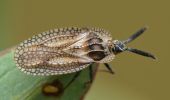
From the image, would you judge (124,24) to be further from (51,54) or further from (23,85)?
(23,85)

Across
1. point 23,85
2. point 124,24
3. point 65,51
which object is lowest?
point 23,85

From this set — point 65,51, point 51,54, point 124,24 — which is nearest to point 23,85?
point 51,54

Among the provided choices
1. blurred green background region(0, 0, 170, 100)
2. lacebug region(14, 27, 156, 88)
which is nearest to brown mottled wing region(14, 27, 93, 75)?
lacebug region(14, 27, 156, 88)

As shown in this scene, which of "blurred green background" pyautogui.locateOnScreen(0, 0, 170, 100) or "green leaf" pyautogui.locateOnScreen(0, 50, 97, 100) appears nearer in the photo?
"green leaf" pyautogui.locateOnScreen(0, 50, 97, 100)

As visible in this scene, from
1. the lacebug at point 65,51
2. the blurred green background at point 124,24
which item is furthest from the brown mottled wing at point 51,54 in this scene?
the blurred green background at point 124,24

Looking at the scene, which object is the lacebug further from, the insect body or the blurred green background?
the blurred green background

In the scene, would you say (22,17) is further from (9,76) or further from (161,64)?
(9,76)

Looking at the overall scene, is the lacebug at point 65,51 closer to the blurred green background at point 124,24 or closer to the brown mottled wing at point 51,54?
the brown mottled wing at point 51,54

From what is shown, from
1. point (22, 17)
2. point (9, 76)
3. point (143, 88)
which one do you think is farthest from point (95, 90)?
point (9, 76)
